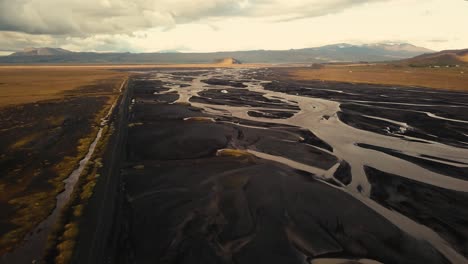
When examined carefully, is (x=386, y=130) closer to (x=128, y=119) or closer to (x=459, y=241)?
(x=459, y=241)

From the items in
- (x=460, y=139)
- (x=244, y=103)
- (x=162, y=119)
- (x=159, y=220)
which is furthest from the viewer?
(x=244, y=103)

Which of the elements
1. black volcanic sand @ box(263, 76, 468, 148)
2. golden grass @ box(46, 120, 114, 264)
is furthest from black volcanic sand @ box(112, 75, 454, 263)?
black volcanic sand @ box(263, 76, 468, 148)

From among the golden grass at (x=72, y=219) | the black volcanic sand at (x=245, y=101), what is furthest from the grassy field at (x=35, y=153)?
the black volcanic sand at (x=245, y=101)

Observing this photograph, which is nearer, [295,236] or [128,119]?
[295,236]

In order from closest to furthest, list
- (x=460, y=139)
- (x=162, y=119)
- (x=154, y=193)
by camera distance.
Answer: (x=154, y=193) < (x=460, y=139) < (x=162, y=119)

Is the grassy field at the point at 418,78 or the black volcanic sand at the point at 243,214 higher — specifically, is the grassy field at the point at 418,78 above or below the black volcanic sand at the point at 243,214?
below

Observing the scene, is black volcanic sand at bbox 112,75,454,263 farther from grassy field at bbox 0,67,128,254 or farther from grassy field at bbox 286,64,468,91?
grassy field at bbox 286,64,468,91

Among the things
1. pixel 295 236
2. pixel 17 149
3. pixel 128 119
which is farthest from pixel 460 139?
pixel 17 149

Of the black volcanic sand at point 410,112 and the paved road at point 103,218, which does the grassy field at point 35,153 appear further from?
the black volcanic sand at point 410,112
